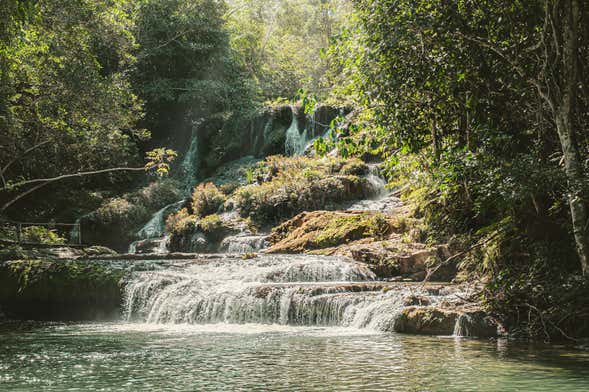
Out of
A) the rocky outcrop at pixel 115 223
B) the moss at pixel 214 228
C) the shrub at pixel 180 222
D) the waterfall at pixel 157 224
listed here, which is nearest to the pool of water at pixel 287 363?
the moss at pixel 214 228

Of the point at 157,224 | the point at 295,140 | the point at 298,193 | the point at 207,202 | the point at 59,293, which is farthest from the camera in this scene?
the point at 295,140

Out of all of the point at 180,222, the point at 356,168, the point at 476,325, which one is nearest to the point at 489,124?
the point at 476,325

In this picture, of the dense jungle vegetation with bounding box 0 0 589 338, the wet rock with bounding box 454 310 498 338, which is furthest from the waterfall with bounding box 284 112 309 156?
the wet rock with bounding box 454 310 498 338

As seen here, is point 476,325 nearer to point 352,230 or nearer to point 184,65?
point 352,230

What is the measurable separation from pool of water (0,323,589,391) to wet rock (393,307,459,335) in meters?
0.34

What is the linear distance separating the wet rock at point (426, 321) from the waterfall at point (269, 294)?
0.18m

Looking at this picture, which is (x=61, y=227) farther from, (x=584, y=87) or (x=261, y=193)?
(x=584, y=87)

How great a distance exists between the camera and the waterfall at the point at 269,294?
10.3 m

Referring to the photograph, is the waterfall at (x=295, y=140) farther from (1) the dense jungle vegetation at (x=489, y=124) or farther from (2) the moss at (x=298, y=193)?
(1) the dense jungle vegetation at (x=489, y=124)

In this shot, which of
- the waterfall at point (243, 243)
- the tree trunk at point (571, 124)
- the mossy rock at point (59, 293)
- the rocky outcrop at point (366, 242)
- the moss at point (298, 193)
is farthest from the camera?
the moss at point (298, 193)

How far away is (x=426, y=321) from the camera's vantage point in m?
9.32

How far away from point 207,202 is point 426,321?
1542 cm

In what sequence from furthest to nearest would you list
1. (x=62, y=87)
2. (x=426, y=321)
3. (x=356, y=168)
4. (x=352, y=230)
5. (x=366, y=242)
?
(x=356, y=168), (x=62, y=87), (x=352, y=230), (x=366, y=242), (x=426, y=321)

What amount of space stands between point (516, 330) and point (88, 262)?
10.0 meters
